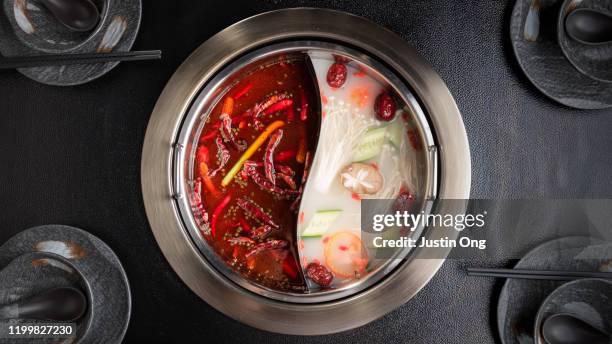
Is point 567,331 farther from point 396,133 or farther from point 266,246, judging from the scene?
point 266,246

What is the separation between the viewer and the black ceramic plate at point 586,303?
178 cm

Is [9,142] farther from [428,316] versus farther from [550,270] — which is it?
[550,270]

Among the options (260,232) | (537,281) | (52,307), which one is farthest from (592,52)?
(52,307)

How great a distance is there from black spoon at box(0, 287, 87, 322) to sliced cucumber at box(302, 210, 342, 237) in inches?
37.8

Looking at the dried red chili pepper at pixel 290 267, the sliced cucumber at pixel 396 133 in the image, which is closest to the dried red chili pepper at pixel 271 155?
the dried red chili pepper at pixel 290 267

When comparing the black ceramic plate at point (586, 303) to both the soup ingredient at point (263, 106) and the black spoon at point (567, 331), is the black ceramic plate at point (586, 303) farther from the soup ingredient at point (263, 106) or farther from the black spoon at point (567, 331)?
the soup ingredient at point (263, 106)

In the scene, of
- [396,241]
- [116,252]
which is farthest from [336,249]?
[116,252]

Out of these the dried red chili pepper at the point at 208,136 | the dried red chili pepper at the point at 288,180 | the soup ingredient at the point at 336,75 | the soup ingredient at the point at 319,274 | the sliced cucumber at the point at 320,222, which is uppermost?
the soup ingredient at the point at 336,75

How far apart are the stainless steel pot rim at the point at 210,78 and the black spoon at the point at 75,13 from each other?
400 millimetres

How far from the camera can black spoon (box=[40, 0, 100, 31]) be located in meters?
1.81

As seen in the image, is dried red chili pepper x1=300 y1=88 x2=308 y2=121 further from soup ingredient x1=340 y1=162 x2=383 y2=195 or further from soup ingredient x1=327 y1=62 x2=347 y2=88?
soup ingredient x1=340 y1=162 x2=383 y2=195

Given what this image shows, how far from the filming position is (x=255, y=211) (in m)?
1.94

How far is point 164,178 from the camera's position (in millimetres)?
1926

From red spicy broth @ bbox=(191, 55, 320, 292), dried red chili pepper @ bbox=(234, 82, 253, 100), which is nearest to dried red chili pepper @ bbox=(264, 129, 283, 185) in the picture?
red spicy broth @ bbox=(191, 55, 320, 292)
